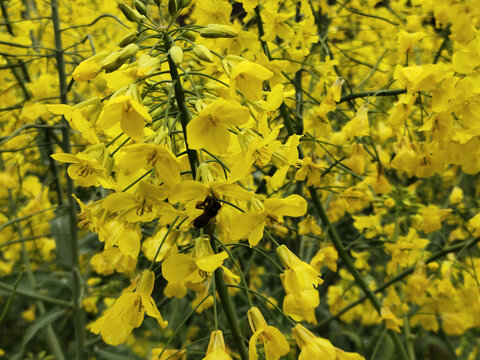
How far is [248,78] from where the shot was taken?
2.87 ft

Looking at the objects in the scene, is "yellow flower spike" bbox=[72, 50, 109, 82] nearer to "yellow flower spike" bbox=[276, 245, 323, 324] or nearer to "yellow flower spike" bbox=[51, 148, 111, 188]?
"yellow flower spike" bbox=[51, 148, 111, 188]

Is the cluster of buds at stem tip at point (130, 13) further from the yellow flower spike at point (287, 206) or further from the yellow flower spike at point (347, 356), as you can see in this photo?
the yellow flower spike at point (347, 356)

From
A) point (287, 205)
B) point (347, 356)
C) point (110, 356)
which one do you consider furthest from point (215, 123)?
point (110, 356)

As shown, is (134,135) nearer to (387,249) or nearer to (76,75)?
(76,75)

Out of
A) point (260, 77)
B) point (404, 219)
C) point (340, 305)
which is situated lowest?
point (340, 305)

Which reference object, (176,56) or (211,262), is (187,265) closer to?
(211,262)

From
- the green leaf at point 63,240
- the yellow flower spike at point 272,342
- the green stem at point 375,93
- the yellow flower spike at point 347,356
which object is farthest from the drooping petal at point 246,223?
the green leaf at point 63,240

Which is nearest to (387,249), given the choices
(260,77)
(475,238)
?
(475,238)

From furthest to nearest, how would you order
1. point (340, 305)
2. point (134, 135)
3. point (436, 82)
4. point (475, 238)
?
point (340, 305) < point (475, 238) < point (436, 82) < point (134, 135)

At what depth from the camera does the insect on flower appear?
32.9 inches

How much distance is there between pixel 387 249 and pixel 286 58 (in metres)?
0.88

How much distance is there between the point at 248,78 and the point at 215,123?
0.12 m

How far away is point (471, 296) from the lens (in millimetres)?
1942

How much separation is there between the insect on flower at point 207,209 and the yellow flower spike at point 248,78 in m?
0.21
